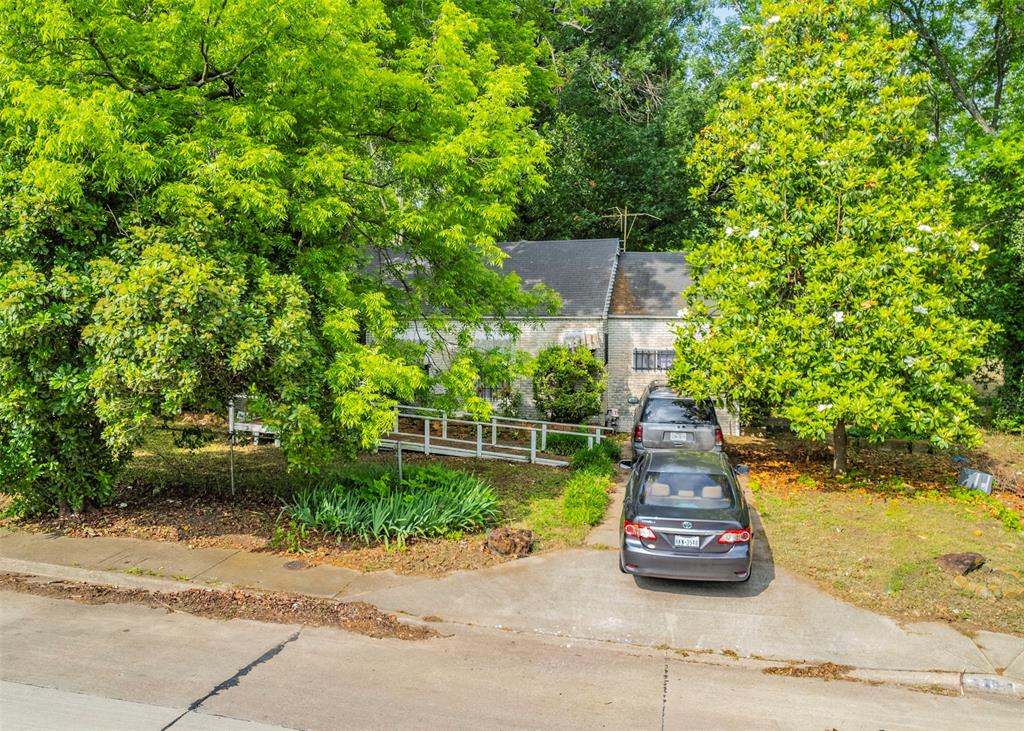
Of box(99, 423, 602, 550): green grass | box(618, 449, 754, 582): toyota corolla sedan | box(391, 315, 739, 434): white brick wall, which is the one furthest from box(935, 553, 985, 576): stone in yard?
box(391, 315, 739, 434): white brick wall

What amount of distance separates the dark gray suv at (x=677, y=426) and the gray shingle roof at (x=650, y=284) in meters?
5.66

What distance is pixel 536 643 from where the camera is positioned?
7312mm

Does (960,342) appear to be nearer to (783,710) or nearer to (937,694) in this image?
(937,694)

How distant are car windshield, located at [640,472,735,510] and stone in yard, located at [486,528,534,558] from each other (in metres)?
1.99

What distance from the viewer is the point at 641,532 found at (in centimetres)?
829

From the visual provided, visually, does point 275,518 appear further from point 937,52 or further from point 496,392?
point 937,52

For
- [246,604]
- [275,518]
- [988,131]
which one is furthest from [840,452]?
[988,131]

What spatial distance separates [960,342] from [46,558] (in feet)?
47.0

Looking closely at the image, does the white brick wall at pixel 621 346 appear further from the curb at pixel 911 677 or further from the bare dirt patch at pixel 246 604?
the curb at pixel 911 677

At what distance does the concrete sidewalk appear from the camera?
7086 mm

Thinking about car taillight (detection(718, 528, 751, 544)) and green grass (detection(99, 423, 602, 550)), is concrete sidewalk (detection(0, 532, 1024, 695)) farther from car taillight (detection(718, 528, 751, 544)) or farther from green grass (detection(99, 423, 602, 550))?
green grass (detection(99, 423, 602, 550))

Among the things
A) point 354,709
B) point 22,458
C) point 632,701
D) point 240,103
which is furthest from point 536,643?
point 240,103

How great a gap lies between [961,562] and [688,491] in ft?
12.0

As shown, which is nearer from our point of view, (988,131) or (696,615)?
(696,615)
